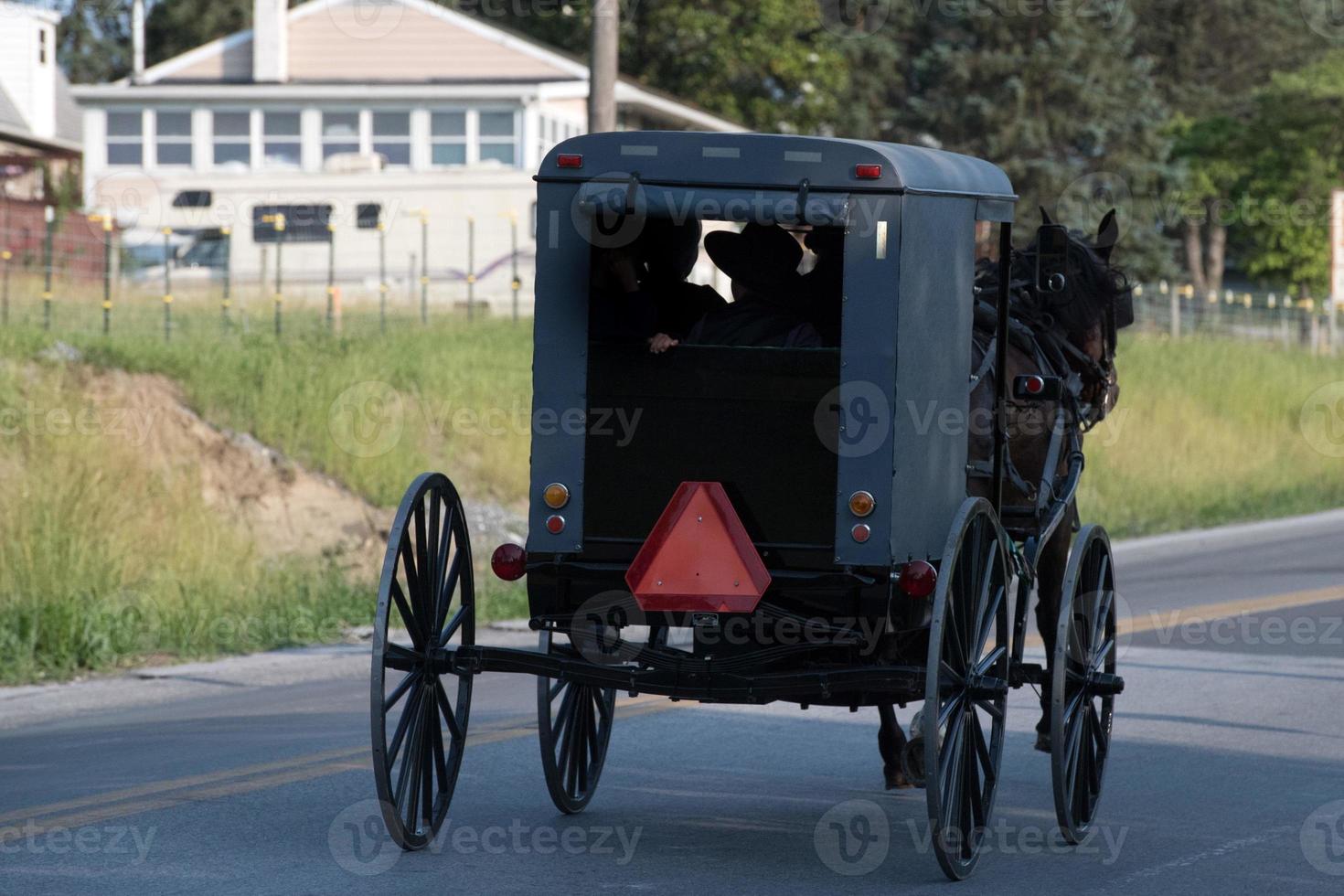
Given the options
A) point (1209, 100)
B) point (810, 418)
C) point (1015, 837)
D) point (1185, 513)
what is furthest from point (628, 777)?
point (1209, 100)

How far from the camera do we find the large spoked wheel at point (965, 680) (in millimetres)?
6293

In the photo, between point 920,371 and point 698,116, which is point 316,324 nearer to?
point 920,371

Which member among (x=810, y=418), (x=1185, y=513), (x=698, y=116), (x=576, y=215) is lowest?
(x=1185, y=513)

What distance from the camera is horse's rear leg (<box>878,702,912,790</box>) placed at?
8.16m

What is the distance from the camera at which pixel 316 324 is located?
23.5 meters

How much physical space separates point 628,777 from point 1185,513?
15.7m

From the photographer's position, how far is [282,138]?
4288 centimetres

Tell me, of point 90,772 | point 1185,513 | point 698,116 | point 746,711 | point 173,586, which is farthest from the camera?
point 698,116

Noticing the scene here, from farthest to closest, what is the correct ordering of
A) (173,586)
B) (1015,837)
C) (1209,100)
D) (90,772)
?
(1209,100) < (173,586) < (90,772) < (1015,837)

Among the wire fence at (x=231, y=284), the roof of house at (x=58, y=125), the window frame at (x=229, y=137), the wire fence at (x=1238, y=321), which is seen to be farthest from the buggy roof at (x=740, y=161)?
the roof of house at (x=58, y=125)

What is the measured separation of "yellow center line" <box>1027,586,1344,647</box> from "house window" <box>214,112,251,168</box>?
30.8m
